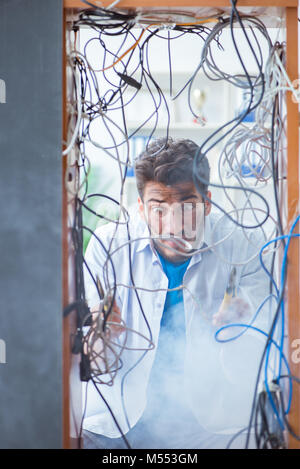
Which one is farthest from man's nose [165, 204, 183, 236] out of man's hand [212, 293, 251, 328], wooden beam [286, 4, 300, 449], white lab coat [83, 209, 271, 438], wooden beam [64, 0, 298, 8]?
wooden beam [64, 0, 298, 8]

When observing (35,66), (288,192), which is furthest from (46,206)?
(288,192)

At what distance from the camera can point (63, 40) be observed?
3.60 ft

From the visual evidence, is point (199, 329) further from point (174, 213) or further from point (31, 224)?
point (31, 224)

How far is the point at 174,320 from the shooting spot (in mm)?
1572

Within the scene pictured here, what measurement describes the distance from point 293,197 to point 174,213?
55cm

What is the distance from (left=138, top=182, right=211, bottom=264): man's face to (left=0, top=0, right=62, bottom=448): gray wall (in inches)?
22.0

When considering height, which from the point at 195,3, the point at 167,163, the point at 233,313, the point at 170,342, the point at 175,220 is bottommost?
the point at 170,342

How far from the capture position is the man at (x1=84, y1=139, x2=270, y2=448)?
1.30 meters

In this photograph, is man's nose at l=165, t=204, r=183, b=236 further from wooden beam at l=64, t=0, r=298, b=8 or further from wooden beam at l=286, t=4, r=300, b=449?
wooden beam at l=64, t=0, r=298, b=8

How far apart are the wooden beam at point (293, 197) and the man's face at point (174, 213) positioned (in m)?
0.49

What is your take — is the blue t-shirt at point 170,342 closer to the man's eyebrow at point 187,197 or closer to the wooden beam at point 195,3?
the man's eyebrow at point 187,197

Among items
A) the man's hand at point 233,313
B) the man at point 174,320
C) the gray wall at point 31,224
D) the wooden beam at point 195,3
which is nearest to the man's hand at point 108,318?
the man at point 174,320

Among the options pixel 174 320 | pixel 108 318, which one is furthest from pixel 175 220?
pixel 108 318

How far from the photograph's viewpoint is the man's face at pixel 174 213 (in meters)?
1.60
